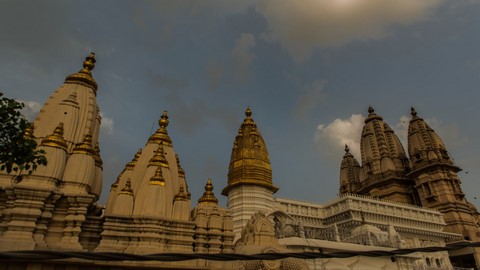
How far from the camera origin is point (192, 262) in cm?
1423

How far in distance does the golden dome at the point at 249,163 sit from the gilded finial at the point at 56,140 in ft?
37.1

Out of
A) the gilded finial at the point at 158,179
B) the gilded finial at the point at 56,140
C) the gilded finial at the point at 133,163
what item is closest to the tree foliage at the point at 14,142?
the gilded finial at the point at 56,140

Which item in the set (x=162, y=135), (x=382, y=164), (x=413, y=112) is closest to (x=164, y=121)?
(x=162, y=135)

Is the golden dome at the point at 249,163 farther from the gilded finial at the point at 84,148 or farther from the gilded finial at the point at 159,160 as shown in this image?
the gilded finial at the point at 84,148

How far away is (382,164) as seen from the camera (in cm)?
5253

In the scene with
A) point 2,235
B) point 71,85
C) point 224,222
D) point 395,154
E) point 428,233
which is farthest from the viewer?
point 395,154

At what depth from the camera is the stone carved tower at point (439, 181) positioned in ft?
141

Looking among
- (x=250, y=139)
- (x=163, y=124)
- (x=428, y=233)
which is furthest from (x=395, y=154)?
(x=163, y=124)

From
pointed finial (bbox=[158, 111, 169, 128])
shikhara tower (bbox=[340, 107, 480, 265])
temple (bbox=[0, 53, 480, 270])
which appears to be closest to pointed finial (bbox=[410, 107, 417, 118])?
shikhara tower (bbox=[340, 107, 480, 265])

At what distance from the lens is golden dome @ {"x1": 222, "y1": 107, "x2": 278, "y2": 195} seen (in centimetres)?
2245

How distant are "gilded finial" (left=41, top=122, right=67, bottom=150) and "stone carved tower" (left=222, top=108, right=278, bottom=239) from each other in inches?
446

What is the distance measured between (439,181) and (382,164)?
27.7 ft

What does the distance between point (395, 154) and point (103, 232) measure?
5086 cm

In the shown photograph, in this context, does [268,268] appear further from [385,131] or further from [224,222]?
[385,131]
